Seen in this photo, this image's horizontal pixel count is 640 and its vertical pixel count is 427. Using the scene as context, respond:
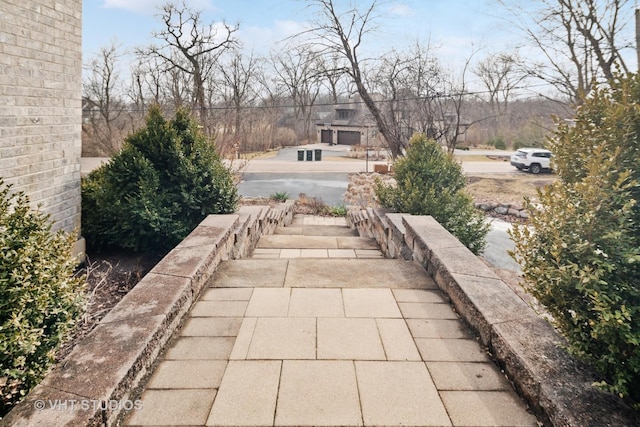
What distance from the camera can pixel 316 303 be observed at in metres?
2.99

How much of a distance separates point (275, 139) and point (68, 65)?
36358mm

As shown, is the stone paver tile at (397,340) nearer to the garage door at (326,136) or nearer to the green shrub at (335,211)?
the green shrub at (335,211)

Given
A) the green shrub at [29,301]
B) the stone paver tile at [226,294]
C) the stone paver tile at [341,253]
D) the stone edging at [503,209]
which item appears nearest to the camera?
the green shrub at [29,301]

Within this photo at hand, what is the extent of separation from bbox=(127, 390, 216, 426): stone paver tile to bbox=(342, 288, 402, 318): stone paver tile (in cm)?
116

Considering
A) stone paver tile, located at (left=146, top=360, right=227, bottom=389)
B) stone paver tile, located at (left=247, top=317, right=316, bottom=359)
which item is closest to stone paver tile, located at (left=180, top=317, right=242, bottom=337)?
stone paver tile, located at (left=247, top=317, right=316, bottom=359)

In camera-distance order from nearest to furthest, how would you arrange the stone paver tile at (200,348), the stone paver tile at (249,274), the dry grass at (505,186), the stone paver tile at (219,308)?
the stone paver tile at (200,348)
the stone paver tile at (219,308)
the stone paver tile at (249,274)
the dry grass at (505,186)

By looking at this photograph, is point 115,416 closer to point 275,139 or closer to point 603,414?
point 603,414

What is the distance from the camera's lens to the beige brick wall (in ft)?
14.6

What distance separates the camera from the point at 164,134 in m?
5.53

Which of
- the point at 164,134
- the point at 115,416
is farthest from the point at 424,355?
the point at 164,134

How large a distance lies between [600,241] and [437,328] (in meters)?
1.14

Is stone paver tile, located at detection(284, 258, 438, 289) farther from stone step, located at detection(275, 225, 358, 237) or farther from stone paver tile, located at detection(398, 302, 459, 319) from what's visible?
stone step, located at detection(275, 225, 358, 237)

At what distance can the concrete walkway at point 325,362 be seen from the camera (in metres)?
1.84

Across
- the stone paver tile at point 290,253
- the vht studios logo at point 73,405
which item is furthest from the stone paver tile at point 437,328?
the stone paver tile at point 290,253
